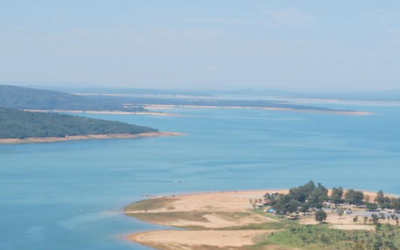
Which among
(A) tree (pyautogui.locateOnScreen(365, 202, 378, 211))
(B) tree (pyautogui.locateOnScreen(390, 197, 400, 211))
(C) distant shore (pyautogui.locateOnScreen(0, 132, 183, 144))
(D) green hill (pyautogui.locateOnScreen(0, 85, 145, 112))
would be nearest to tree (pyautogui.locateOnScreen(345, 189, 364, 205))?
(A) tree (pyautogui.locateOnScreen(365, 202, 378, 211))

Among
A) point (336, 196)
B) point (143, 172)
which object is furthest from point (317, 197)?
point (143, 172)

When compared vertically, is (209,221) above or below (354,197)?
below

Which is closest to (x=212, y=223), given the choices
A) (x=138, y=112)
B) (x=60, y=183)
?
(x=60, y=183)

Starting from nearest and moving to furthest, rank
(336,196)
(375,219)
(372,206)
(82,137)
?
(375,219)
(372,206)
(336,196)
(82,137)

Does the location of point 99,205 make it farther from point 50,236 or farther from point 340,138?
point 340,138

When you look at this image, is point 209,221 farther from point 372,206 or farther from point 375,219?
point 372,206

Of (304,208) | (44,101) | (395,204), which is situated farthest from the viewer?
(44,101)

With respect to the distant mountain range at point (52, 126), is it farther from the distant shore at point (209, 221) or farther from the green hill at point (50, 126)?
the distant shore at point (209, 221)

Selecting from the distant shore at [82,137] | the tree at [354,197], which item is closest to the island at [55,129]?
the distant shore at [82,137]
